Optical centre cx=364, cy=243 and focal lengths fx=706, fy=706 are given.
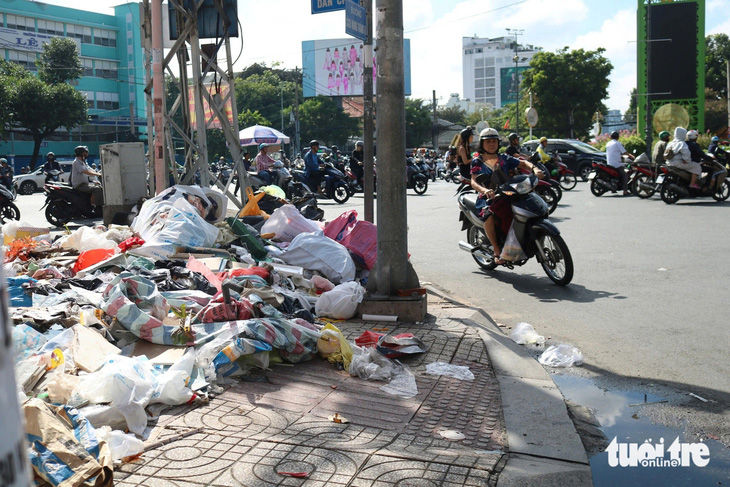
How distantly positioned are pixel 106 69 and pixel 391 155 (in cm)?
7281

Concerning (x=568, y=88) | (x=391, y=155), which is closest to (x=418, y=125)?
(x=568, y=88)

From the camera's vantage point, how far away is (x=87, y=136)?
67188 mm

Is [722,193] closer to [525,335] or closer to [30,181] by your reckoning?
[525,335]

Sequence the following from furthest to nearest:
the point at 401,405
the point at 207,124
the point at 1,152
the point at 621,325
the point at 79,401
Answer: the point at 1,152 < the point at 207,124 < the point at 621,325 < the point at 401,405 < the point at 79,401

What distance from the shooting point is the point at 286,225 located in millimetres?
8148

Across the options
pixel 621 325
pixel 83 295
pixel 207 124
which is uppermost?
pixel 207 124

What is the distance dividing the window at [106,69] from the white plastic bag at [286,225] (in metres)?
69.2

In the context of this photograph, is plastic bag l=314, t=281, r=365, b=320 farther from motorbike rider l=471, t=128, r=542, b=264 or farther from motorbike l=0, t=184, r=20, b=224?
motorbike l=0, t=184, r=20, b=224

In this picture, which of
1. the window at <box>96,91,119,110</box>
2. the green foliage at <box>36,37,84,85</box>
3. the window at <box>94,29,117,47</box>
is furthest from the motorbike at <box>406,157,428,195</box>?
the window at <box>94,29,117,47</box>

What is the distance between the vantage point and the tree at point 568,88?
55719 mm

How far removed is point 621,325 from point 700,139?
89.3 ft

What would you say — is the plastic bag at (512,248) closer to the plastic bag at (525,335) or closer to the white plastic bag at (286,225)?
the plastic bag at (525,335)

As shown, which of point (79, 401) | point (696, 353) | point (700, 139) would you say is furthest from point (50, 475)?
point (700, 139)

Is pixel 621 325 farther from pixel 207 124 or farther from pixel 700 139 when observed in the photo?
pixel 700 139
